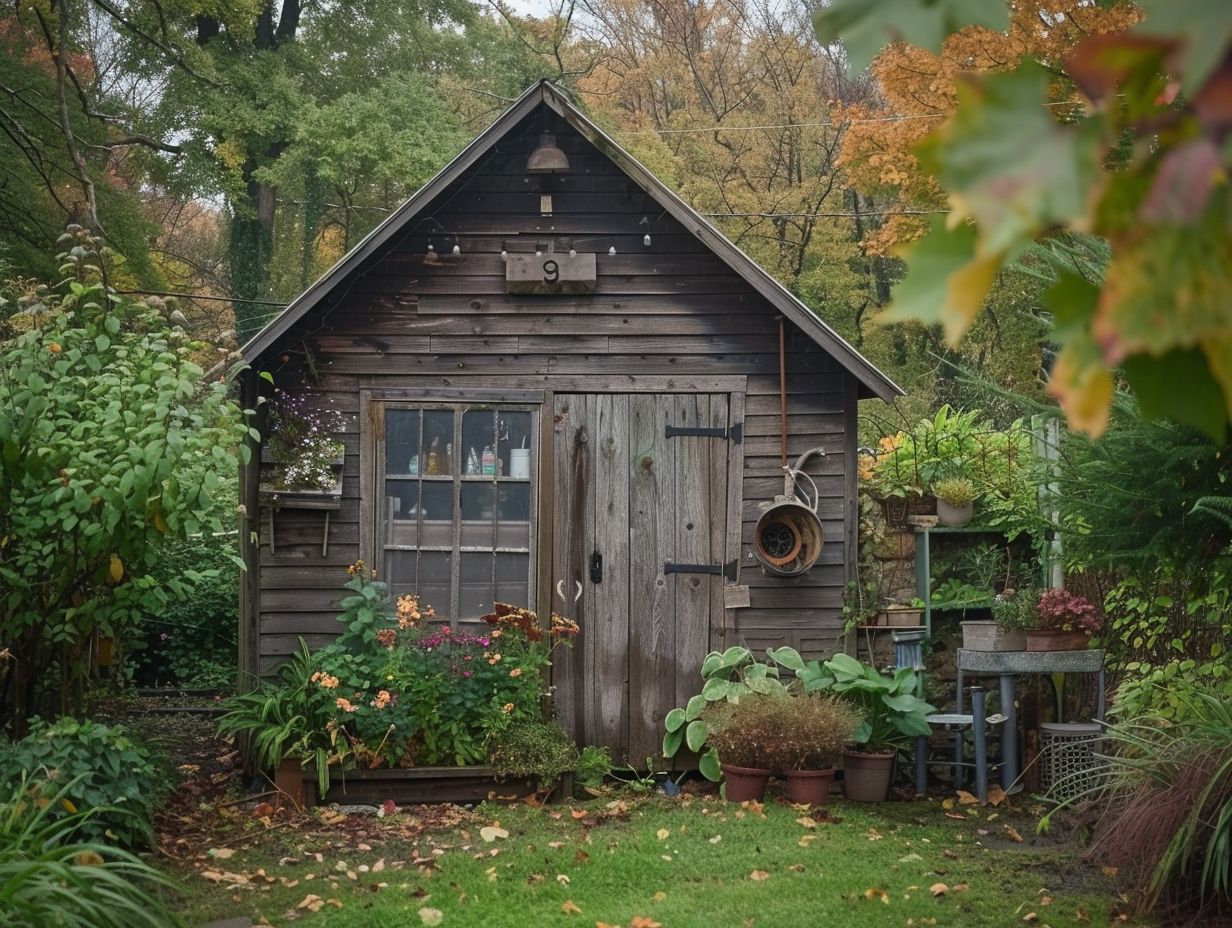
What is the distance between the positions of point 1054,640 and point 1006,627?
0.28m

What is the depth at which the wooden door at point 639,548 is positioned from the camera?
27.5 ft

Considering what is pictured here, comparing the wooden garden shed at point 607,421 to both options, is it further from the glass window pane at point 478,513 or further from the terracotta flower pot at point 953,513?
the terracotta flower pot at point 953,513

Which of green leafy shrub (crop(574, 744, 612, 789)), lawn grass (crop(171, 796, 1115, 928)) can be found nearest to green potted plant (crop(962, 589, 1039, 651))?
lawn grass (crop(171, 796, 1115, 928))

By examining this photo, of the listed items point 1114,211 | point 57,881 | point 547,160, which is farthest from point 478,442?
point 1114,211

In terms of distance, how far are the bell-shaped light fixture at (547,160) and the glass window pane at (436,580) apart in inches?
100

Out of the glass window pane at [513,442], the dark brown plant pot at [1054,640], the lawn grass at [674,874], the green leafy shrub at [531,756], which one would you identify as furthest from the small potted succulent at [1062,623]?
the glass window pane at [513,442]

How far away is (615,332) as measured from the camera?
839cm

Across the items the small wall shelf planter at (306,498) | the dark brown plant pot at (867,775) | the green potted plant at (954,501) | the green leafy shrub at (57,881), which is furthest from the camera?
the green potted plant at (954,501)

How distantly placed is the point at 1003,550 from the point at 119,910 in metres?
6.62

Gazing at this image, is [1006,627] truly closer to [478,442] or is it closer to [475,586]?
[475,586]

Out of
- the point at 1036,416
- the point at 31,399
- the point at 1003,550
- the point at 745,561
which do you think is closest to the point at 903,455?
the point at 1003,550

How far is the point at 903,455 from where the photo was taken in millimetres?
9234

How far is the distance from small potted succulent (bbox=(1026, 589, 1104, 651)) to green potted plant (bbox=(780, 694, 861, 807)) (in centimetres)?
119

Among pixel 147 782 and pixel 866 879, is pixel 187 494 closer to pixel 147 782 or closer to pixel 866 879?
pixel 147 782
